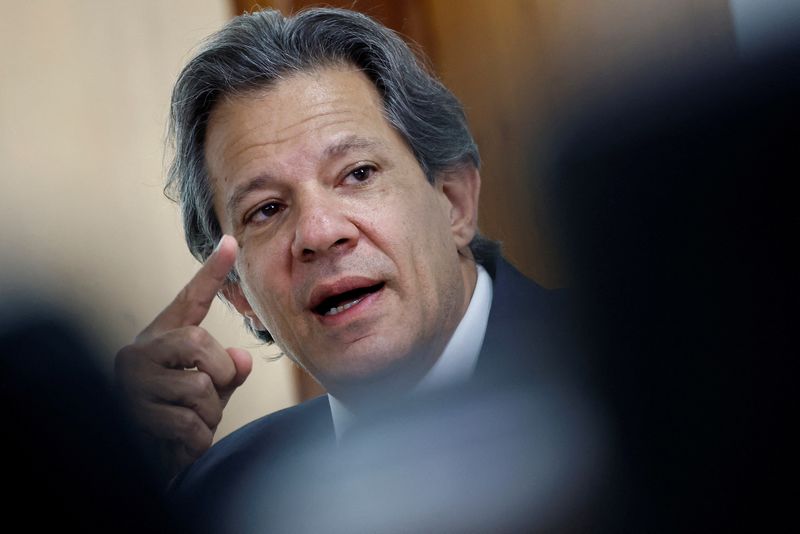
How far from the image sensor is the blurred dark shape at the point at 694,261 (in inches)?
4.7

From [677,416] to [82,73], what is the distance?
857mm

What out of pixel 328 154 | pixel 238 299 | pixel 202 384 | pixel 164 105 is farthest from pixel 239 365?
pixel 164 105

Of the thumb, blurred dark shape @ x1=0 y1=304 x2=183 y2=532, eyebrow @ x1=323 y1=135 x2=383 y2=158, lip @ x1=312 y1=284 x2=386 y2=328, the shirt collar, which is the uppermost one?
blurred dark shape @ x1=0 y1=304 x2=183 y2=532

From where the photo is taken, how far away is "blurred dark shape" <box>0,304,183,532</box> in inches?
6.7

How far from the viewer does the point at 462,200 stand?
2.89 feet

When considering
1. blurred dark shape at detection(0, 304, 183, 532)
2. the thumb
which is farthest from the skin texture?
blurred dark shape at detection(0, 304, 183, 532)

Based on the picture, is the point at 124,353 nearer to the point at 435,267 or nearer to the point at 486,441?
the point at 486,441

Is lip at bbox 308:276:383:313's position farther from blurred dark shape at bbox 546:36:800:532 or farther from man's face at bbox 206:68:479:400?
blurred dark shape at bbox 546:36:800:532

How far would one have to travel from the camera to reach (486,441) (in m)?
0.32

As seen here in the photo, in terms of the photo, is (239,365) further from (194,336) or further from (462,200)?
(462,200)

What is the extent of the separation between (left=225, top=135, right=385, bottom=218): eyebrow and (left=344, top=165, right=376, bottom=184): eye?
21 millimetres

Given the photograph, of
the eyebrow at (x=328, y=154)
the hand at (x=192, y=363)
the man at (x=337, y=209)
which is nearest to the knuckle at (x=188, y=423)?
the hand at (x=192, y=363)

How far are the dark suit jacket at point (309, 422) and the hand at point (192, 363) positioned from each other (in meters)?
0.02

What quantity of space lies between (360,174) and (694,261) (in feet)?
2.11
